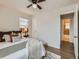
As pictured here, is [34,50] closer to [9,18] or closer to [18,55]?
[18,55]

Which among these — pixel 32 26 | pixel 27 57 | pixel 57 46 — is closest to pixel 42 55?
pixel 27 57

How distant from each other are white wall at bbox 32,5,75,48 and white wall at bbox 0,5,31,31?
1.63 m

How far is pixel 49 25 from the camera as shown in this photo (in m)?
5.59

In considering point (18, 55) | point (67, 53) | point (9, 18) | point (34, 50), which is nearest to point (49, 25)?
point (67, 53)

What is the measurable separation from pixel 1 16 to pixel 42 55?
3252mm

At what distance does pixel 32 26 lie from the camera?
7090 millimetres

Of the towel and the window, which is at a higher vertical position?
the window

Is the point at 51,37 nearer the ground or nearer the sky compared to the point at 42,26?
nearer the ground

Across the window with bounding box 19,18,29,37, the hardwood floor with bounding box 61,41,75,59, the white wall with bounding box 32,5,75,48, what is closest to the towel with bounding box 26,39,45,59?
the hardwood floor with bounding box 61,41,75,59

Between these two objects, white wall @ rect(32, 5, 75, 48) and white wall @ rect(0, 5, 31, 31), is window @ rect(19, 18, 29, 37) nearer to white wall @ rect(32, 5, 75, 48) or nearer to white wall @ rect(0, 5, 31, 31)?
white wall @ rect(0, 5, 31, 31)

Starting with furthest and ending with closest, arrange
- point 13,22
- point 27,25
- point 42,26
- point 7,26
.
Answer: point 27,25 < point 42,26 < point 13,22 < point 7,26

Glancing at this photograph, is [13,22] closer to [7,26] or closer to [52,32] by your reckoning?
[7,26]

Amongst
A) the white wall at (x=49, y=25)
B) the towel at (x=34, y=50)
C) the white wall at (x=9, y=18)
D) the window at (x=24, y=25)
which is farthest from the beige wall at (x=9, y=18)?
the towel at (x=34, y=50)

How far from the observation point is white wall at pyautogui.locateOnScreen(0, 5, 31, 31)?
461 centimetres
